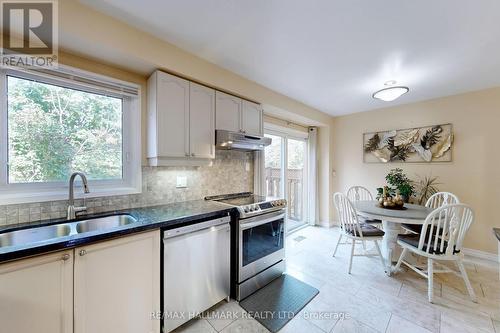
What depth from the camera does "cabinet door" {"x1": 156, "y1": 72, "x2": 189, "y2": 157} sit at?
1883 mm

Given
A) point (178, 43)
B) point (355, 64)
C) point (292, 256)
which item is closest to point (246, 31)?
point (178, 43)

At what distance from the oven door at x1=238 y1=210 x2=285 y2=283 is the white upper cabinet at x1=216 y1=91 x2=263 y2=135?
113 centimetres

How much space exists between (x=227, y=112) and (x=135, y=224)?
156 cm

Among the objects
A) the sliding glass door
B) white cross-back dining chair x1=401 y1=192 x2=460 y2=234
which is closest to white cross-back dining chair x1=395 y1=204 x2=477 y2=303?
white cross-back dining chair x1=401 y1=192 x2=460 y2=234

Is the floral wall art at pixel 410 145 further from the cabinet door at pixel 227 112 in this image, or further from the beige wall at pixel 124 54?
the cabinet door at pixel 227 112

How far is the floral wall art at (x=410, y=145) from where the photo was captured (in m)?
3.17

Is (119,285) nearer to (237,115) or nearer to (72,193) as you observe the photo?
(72,193)

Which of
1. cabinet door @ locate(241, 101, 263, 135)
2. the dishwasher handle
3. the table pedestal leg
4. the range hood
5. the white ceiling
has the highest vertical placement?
the white ceiling

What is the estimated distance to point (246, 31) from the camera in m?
1.69

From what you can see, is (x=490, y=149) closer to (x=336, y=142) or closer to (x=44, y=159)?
(x=336, y=142)

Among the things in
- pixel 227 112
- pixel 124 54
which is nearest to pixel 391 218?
pixel 227 112

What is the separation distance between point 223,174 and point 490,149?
12.6 feet

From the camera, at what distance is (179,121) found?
200 cm

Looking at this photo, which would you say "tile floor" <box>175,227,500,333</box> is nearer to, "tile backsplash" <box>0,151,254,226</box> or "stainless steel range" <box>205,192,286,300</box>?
"stainless steel range" <box>205,192,286,300</box>
